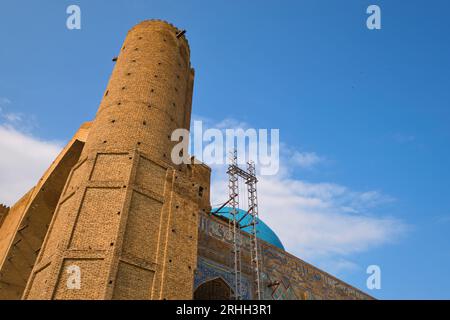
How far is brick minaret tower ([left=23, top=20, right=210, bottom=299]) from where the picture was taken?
9703 millimetres

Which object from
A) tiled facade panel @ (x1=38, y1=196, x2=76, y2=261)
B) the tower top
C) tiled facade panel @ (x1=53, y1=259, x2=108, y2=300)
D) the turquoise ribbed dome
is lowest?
tiled facade panel @ (x1=53, y1=259, x2=108, y2=300)

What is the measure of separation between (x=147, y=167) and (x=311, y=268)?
12.3 m

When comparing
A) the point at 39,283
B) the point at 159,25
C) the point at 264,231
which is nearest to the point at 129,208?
the point at 39,283

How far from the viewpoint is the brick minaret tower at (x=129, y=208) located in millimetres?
9703

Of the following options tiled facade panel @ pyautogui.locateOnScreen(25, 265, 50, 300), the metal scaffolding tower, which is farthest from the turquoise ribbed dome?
tiled facade panel @ pyautogui.locateOnScreen(25, 265, 50, 300)

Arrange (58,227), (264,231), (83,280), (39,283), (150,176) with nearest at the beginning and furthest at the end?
(83,280), (39,283), (58,227), (150,176), (264,231)

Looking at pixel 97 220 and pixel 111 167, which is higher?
pixel 111 167

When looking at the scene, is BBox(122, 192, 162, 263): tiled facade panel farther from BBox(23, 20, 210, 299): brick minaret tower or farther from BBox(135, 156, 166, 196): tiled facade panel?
BBox(135, 156, 166, 196): tiled facade panel

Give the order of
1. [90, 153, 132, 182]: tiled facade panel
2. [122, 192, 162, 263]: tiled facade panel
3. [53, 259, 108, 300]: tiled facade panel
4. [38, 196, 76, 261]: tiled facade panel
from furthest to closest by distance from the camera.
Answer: [90, 153, 132, 182]: tiled facade panel < [122, 192, 162, 263]: tiled facade panel < [38, 196, 76, 261]: tiled facade panel < [53, 259, 108, 300]: tiled facade panel

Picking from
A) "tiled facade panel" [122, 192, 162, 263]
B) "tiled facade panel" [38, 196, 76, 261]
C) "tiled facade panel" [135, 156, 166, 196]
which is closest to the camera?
"tiled facade panel" [38, 196, 76, 261]

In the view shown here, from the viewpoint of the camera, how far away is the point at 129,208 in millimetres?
10992

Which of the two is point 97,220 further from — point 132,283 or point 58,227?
point 132,283

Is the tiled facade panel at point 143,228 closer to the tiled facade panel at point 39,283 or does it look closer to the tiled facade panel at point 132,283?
the tiled facade panel at point 132,283
